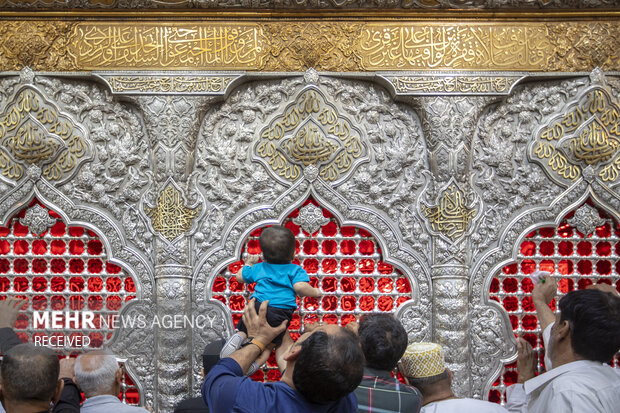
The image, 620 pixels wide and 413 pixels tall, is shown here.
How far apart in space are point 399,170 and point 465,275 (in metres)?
0.93

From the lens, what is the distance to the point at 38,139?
448 centimetres

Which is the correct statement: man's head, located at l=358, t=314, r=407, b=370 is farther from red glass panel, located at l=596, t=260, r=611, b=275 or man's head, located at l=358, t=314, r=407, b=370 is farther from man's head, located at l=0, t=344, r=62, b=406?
red glass panel, located at l=596, t=260, r=611, b=275

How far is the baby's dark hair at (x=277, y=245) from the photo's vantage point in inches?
142

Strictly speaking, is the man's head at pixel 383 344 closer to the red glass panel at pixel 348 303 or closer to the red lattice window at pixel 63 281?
the red glass panel at pixel 348 303

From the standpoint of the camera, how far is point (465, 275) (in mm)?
4406

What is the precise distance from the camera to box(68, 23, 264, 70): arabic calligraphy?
447 cm

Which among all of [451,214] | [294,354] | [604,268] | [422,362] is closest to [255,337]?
[294,354]

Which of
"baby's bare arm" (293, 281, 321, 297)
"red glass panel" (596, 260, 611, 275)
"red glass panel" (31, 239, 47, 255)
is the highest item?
"red glass panel" (31, 239, 47, 255)

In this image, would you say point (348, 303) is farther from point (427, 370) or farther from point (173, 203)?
point (427, 370)

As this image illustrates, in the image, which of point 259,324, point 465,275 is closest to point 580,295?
point 259,324

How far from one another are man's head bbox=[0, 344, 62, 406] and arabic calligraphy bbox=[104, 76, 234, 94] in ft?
8.81

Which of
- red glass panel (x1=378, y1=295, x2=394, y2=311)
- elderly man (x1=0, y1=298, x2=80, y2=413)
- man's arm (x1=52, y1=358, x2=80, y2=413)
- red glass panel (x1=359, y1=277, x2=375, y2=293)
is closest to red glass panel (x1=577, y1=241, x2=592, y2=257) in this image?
red glass panel (x1=378, y1=295, x2=394, y2=311)

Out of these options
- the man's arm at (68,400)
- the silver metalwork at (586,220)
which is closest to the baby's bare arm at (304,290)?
→ the man's arm at (68,400)

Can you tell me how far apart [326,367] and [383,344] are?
503mm
